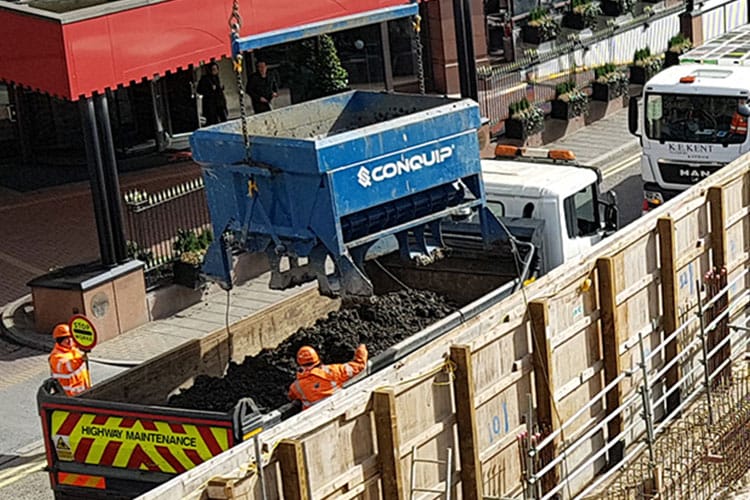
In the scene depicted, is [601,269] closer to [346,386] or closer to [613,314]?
[613,314]

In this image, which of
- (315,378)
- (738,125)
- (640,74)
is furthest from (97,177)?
(640,74)

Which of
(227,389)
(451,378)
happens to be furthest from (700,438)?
(227,389)

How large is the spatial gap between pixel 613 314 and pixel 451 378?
2.58m

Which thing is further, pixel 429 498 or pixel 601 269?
pixel 601 269

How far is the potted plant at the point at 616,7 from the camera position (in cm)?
3609

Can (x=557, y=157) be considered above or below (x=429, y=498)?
above

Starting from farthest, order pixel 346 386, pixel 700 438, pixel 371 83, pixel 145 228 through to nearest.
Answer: pixel 371 83
pixel 145 228
pixel 700 438
pixel 346 386

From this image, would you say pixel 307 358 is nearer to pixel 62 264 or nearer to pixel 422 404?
pixel 422 404

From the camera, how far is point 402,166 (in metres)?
13.8

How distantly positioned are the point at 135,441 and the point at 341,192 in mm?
2973

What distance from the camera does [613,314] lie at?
1348cm

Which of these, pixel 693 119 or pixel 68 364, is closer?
pixel 68 364

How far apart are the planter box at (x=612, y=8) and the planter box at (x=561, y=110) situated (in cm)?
737

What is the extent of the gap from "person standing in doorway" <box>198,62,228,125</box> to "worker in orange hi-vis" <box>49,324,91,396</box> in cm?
1390
